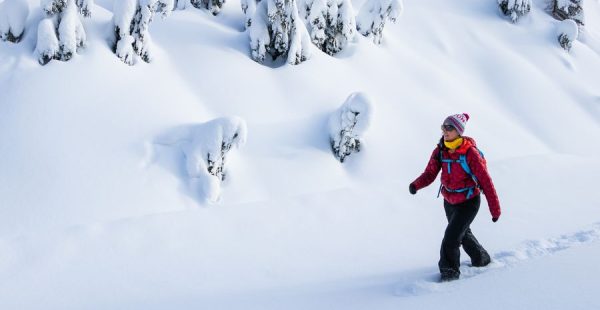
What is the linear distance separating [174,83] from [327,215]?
510 cm

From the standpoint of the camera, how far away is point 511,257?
5715 millimetres

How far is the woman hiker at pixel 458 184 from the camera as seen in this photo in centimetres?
471

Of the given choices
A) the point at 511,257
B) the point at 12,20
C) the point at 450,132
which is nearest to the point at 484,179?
the point at 450,132

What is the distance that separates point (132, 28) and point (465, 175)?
8.70m

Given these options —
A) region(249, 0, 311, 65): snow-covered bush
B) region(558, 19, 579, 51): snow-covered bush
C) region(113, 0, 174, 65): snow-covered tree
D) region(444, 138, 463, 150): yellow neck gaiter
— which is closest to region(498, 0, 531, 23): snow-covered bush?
region(558, 19, 579, 51): snow-covered bush

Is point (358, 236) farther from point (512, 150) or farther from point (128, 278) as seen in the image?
point (512, 150)

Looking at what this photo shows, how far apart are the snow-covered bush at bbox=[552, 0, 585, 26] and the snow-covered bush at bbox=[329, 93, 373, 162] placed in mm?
21948

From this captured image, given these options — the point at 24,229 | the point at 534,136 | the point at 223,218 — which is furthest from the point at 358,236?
the point at 534,136

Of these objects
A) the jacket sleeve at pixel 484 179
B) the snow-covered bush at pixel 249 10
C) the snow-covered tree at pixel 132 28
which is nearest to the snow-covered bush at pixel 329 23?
the snow-covered bush at pixel 249 10

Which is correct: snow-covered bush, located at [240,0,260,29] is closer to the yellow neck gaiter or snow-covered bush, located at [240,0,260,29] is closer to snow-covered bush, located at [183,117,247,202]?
snow-covered bush, located at [183,117,247,202]

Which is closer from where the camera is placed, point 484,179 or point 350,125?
point 484,179

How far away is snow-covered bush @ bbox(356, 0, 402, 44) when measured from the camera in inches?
619

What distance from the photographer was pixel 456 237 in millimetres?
4984

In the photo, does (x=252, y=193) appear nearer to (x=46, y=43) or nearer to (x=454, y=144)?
(x=454, y=144)
